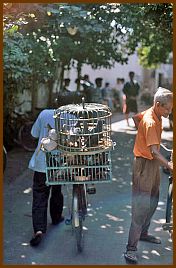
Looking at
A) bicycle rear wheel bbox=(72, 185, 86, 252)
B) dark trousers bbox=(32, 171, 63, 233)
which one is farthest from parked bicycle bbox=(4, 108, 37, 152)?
bicycle rear wheel bbox=(72, 185, 86, 252)

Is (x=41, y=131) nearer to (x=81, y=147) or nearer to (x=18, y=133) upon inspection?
(x=81, y=147)

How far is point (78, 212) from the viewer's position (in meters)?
4.85

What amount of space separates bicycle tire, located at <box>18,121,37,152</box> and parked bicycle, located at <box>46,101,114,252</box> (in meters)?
5.78

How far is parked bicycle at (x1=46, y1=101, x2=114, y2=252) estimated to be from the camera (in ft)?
14.4

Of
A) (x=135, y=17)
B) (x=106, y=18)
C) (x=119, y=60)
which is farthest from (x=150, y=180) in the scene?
(x=119, y=60)

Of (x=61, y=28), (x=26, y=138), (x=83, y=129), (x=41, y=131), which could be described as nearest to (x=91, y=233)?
(x=41, y=131)

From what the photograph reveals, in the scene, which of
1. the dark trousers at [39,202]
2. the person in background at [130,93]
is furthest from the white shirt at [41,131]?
the person in background at [130,93]

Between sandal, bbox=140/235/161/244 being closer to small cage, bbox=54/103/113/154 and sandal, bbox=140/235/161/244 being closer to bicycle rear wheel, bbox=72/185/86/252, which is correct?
bicycle rear wheel, bbox=72/185/86/252

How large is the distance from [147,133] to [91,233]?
67.1 inches

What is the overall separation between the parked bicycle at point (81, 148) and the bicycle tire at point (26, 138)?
578 centimetres

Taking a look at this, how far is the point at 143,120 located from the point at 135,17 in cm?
407

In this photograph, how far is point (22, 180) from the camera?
7.91m

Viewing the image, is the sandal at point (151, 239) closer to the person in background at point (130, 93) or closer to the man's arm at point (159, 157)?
the man's arm at point (159, 157)

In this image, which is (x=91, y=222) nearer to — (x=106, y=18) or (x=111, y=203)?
(x=111, y=203)
